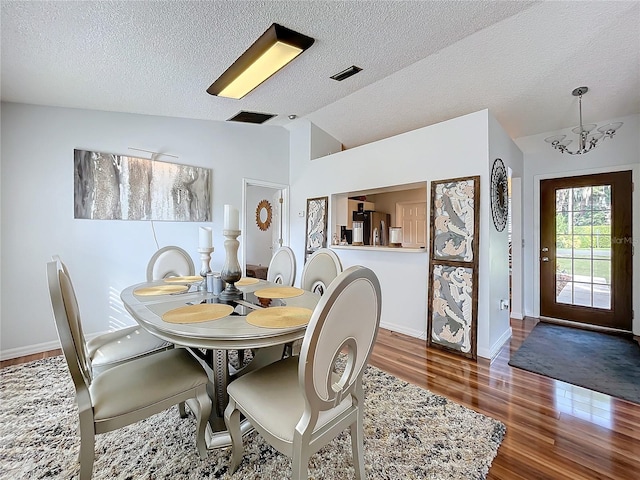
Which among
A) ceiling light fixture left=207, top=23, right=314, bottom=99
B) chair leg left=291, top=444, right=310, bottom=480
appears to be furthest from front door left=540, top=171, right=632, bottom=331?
chair leg left=291, top=444, right=310, bottom=480

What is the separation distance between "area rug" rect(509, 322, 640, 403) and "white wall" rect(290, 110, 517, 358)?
1.07 ft

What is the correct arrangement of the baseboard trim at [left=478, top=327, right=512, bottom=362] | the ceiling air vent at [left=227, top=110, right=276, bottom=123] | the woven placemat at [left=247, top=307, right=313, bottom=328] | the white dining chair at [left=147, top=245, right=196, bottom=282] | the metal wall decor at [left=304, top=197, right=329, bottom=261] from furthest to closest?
the metal wall decor at [left=304, top=197, right=329, bottom=261] < the ceiling air vent at [left=227, top=110, right=276, bottom=123] < the baseboard trim at [left=478, top=327, right=512, bottom=362] < the white dining chair at [left=147, top=245, right=196, bottom=282] < the woven placemat at [left=247, top=307, right=313, bottom=328]

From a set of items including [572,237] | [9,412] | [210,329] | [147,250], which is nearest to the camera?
[210,329]

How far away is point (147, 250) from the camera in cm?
331

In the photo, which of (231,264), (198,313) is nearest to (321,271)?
(231,264)

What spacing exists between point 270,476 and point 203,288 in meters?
1.22

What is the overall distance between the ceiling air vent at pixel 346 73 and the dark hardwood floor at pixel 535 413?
2804 millimetres

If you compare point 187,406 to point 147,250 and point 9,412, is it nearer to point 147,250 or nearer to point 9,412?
point 9,412

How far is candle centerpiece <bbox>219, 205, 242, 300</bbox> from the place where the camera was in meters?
1.72

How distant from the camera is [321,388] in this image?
40.1 inches

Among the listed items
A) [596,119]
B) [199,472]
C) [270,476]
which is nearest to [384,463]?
[270,476]

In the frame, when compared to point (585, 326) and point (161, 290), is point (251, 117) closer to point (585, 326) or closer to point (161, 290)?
point (161, 290)

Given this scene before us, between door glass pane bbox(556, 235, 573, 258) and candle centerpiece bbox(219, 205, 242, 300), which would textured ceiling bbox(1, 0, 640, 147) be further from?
door glass pane bbox(556, 235, 573, 258)

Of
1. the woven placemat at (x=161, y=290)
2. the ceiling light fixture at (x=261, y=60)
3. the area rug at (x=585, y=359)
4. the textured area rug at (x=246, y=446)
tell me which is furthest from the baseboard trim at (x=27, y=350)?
the area rug at (x=585, y=359)
